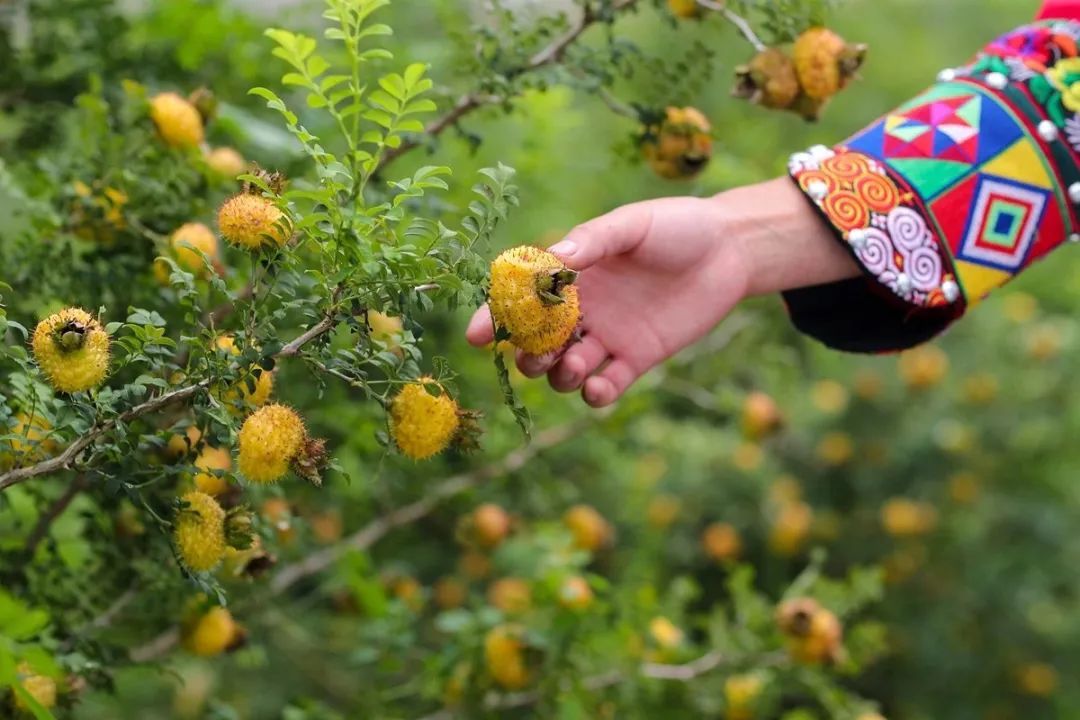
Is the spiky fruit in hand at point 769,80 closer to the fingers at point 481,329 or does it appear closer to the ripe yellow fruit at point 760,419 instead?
the fingers at point 481,329

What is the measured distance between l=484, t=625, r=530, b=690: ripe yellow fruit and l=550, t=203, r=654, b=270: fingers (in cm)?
62

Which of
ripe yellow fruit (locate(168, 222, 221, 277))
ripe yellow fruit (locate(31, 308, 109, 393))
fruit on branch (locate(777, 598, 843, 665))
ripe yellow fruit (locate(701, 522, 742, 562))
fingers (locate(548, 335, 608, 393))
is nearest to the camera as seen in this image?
ripe yellow fruit (locate(31, 308, 109, 393))

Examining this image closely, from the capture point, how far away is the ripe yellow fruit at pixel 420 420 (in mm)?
896

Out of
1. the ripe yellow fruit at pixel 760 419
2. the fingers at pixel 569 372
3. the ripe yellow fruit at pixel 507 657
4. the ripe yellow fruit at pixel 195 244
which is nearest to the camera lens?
the fingers at pixel 569 372

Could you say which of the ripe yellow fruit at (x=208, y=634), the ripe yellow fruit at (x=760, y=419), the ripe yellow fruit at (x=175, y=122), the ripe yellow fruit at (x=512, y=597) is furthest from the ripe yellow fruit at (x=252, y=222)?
the ripe yellow fruit at (x=760, y=419)

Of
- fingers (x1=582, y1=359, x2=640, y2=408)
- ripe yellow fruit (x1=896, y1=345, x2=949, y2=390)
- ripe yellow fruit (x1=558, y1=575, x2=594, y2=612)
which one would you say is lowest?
ripe yellow fruit (x1=896, y1=345, x2=949, y2=390)

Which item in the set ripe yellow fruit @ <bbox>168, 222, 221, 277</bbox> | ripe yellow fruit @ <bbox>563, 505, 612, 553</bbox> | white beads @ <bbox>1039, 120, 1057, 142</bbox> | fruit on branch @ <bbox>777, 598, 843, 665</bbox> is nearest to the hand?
white beads @ <bbox>1039, 120, 1057, 142</bbox>

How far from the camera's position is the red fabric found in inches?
54.1

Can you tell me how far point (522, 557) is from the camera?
7.24 ft

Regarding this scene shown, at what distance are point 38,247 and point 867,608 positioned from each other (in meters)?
2.33

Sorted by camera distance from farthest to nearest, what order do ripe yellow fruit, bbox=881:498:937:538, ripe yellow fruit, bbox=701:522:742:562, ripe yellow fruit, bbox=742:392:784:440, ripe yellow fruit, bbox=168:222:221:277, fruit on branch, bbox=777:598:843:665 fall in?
ripe yellow fruit, bbox=881:498:937:538 < ripe yellow fruit, bbox=701:522:742:562 < ripe yellow fruit, bbox=742:392:784:440 < fruit on branch, bbox=777:598:843:665 < ripe yellow fruit, bbox=168:222:221:277

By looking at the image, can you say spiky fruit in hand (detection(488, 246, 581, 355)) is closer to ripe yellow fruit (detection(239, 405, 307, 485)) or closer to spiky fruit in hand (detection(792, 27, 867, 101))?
ripe yellow fruit (detection(239, 405, 307, 485))

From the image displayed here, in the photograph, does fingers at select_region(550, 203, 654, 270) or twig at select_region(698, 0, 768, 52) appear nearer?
fingers at select_region(550, 203, 654, 270)

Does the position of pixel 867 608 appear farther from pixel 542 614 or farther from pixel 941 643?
pixel 542 614
